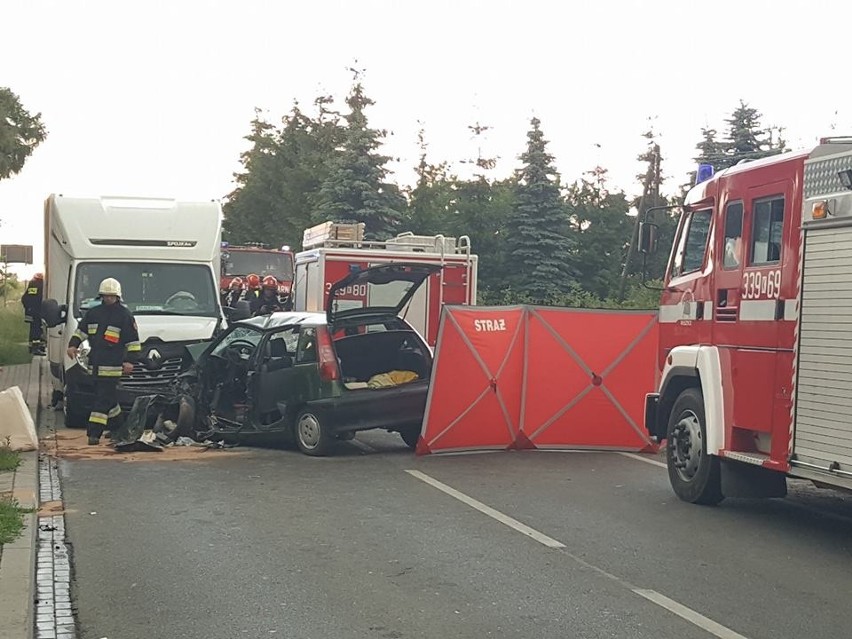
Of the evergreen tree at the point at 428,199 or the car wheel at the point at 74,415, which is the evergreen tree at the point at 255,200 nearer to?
the evergreen tree at the point at 428,199

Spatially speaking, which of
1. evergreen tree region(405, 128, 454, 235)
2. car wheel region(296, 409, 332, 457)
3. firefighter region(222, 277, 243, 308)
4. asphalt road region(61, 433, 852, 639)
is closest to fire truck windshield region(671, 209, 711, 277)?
asphalt road region(61, 433, 852, 639)

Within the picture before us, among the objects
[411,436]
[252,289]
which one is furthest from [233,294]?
[411,436]

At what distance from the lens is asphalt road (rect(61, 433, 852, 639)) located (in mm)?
5902

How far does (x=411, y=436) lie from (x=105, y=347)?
11.6ft

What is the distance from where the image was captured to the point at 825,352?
25.1ft

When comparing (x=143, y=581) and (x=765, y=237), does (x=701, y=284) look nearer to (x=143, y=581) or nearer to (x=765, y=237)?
(x=765, y=237)

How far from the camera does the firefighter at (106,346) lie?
12.2m

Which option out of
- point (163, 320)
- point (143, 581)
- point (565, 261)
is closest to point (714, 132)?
point (565, 261)

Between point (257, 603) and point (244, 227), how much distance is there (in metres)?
61.1

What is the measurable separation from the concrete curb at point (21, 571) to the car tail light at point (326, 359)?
10.1 feet

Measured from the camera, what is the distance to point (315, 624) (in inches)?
228

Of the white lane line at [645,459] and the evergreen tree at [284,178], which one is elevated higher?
the evergreen tree at [284,178]

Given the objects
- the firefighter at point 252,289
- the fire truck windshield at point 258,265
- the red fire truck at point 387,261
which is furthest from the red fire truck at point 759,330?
the fire truck windshield at point 258,265

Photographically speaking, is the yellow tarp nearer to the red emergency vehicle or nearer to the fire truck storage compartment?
the fire truck storage compartment
